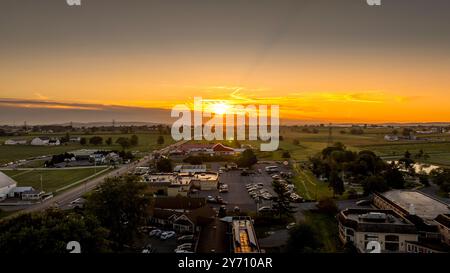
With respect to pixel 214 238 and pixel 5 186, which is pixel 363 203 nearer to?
pixel 214 238

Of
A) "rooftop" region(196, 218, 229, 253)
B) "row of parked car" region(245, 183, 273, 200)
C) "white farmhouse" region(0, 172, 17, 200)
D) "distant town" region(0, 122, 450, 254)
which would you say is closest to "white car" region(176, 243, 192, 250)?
"distant town" region(0, 122, 450, 254)

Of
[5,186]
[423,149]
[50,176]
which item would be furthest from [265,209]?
[423,149]

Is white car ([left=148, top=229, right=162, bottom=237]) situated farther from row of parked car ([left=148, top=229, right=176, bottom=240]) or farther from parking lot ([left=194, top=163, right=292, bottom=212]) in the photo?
parking lot ([left=194, top=163, right=292, bottom=212])

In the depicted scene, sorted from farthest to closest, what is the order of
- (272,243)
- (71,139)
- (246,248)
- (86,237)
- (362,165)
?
1. (71,139)
2. (362,165)
3. (272,243)
4. (246,248)
5. (86,237)

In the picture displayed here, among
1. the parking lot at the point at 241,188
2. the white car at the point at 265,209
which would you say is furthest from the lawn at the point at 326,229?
the parking lot at the point at 241,188
